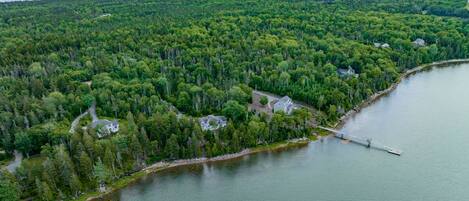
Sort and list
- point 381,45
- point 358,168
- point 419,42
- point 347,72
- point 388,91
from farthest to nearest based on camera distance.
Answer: point 419,42
point 381,45
point 347,72
point 388,91
point 358,168

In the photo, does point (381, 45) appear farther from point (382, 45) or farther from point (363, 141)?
point (363, 141)

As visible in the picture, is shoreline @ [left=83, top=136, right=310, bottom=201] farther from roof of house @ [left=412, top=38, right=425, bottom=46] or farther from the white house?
roof of house @ [left=412, top=38, right=425, bottom=46]

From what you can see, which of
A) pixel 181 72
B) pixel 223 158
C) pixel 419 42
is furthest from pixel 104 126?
pixel 419 42

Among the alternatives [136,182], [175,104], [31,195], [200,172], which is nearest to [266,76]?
[175,104]

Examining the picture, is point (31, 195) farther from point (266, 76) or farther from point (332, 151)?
point (266, 76)

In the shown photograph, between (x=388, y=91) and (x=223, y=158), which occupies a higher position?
(x=388, y=91)

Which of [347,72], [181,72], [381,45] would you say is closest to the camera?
[181,72]

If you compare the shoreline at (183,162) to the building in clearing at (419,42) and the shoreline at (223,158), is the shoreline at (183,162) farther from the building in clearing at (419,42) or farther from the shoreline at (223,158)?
the building in clearing at (419,42)
